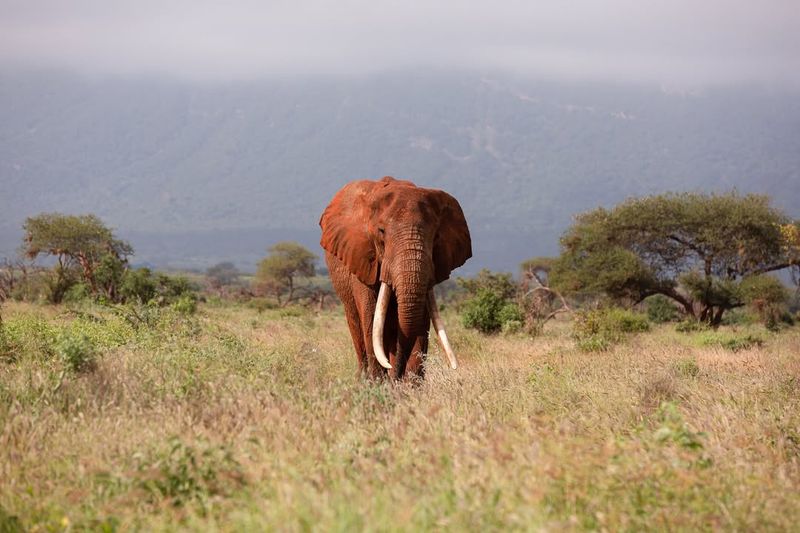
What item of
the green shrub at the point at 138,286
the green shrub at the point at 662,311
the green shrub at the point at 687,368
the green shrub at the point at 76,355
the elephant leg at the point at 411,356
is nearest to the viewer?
the green shrub at the point at 76,355

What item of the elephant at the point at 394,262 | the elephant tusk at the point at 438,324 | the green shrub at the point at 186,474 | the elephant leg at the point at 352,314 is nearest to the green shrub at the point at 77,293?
the elephant leg at the point at 352,314

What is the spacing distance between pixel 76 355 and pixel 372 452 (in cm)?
405

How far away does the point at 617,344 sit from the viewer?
17953 millimetres

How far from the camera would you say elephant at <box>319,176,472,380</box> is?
33.1 feet

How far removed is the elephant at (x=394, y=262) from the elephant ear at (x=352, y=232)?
0.01m

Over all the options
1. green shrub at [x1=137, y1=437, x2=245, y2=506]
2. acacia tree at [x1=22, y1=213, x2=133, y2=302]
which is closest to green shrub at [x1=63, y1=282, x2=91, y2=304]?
acacia tree at [x1=22, y1=213, x2=133, y2=302]

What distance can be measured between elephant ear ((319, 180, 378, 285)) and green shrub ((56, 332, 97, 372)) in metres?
3.59

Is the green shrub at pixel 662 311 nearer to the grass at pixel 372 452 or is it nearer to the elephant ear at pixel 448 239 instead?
the elephant ear at pixel 448 239

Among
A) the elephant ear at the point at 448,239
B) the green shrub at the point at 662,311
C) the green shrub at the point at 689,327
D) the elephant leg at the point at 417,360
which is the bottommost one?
the green shrub at the point at 662,311

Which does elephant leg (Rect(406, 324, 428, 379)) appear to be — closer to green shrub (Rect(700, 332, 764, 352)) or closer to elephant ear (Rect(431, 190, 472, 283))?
elephant ear (Rect(431, 190, 472, 283))

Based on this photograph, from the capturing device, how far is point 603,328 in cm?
2086

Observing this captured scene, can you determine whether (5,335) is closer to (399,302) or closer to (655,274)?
(399,302)

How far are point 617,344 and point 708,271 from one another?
21.5 metres

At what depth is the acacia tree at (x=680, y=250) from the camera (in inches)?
1401
